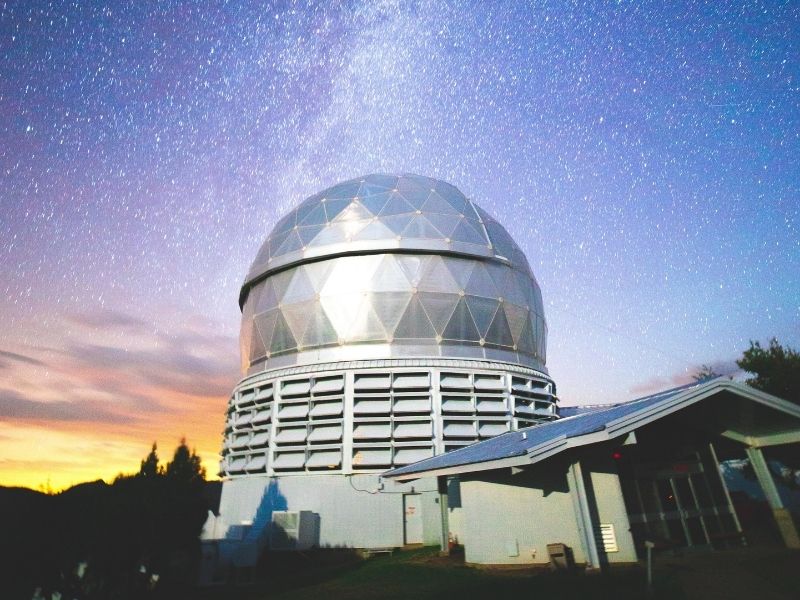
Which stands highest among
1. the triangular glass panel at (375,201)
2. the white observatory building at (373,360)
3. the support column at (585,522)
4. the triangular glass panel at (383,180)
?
the triangular glass panel at (383,180)

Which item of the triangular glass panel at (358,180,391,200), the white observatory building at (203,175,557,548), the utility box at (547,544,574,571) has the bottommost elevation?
the utility box at (547,544,574,571)

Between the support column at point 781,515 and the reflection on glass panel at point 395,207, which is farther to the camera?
the reflection on glass panel at point 395,207

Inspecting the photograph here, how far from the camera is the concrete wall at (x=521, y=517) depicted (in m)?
11.9

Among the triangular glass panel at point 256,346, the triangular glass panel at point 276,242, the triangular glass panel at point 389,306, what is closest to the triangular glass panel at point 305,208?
the triangular glass panel at point 276,242

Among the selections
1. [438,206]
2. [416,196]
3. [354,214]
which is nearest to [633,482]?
[438,206]

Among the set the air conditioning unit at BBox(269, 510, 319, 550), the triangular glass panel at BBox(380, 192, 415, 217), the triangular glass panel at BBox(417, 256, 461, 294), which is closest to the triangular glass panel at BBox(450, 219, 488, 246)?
the triangular glass panel at BBox(417, 256, 461, 294)

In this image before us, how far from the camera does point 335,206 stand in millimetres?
26453

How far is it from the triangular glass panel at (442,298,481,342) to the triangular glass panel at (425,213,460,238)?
408 cm

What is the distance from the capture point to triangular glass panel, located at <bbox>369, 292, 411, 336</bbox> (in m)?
22.2

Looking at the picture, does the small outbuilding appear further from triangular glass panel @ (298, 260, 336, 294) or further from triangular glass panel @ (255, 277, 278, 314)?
triangular glass panel @ (255, 277, 278, 314)

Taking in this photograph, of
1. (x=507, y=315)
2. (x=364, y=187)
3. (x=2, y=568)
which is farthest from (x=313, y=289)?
(x=2, y=568)

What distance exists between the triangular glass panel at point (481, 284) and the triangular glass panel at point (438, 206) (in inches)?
151

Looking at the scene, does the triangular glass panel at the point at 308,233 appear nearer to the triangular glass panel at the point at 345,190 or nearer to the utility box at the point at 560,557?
the triangular glass panel at the point at 345,190

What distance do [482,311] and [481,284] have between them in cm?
151
